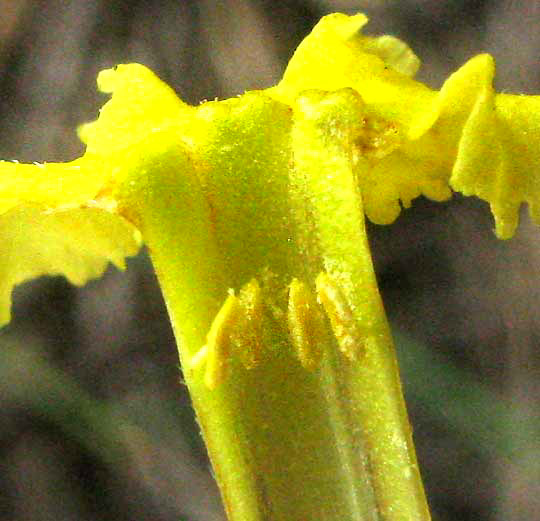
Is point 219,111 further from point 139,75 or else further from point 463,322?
point 463,322

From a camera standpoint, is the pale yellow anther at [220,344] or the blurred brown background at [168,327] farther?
the blurred brown background at [168,327]

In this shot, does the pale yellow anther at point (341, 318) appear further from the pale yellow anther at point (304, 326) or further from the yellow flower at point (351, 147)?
the yellow flower at point (351, 147)

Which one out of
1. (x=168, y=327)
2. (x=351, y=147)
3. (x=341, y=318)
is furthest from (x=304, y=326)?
(x=168, y=327)

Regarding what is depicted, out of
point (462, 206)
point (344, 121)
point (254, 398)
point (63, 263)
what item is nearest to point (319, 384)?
point (254, 398)

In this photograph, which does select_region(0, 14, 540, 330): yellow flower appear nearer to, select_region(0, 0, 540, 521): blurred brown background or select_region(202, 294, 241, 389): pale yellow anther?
select_region(202, 294, 241, 389): pale yellow anther

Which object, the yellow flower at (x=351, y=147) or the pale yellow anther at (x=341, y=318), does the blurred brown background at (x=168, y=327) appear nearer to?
the yellow flower at (x=351, y=147)

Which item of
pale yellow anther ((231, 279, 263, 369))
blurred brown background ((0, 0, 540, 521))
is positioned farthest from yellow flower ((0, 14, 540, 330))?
blurred brown background ((0, 0, 540, 521))

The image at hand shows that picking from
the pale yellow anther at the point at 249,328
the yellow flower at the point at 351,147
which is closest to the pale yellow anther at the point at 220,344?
the pale yellow anther at the point at 249,328

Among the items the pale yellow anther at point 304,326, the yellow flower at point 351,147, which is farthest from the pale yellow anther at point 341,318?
the yellow flower at point 351,147

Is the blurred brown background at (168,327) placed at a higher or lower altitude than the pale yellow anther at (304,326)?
higher

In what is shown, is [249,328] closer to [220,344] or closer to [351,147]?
[220,344]
